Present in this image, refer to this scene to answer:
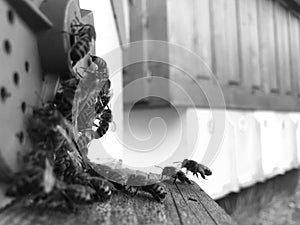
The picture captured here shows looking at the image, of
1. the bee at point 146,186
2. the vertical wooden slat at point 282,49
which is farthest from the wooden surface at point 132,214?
the vertical wooden slat at point 282,49

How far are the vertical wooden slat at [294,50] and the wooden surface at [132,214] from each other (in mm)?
7328

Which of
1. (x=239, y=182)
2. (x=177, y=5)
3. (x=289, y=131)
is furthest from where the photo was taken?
(x=289, y=131)

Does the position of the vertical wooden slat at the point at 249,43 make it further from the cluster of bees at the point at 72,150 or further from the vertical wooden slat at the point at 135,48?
the cluster of bees at the point at 72,150

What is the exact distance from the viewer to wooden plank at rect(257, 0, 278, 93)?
19.6ft

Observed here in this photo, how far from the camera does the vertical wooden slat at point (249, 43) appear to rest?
200 inches

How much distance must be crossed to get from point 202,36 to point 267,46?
2693 mm

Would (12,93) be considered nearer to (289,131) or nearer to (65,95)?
(65,95)

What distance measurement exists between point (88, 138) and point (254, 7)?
208 inches

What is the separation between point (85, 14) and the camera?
0.90 m

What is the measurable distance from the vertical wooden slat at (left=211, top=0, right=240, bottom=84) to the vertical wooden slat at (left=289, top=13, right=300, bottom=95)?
10.9 ft

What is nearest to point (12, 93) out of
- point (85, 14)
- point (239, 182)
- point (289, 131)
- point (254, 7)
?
point (85, 14)

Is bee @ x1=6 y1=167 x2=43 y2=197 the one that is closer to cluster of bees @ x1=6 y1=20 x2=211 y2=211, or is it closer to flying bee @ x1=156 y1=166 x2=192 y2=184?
cluster of bees @ x1=6 y1=20 x2=211 y2=211

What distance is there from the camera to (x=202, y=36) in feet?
12.7

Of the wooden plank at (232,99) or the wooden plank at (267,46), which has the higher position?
the wooden plank at (267,46)
